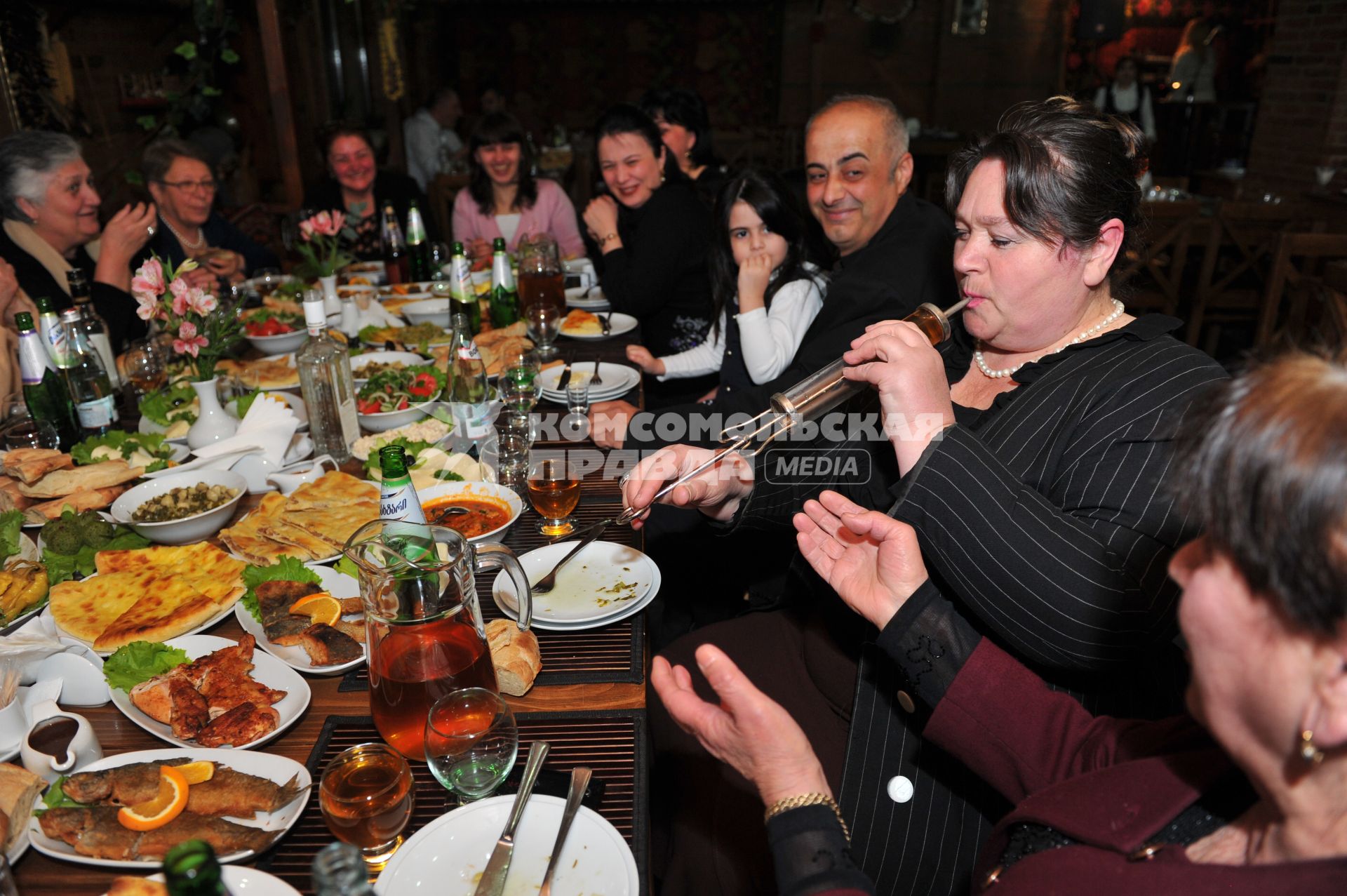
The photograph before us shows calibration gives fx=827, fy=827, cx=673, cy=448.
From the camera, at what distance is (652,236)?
3227 millimetres

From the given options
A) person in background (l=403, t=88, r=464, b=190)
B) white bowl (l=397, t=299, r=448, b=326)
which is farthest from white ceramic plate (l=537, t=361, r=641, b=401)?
person in background (l=403, t=88, r=464, b=190)

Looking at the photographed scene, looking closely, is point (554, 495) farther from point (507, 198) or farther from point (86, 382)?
point (507, 198)

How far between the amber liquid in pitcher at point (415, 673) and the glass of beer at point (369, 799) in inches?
2.4

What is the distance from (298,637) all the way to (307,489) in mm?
473

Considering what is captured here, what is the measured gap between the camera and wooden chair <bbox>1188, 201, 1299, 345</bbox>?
15.2 feet

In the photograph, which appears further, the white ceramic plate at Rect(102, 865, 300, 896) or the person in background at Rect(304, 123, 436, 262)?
the person in background at Rect(304, 123, 436, 262)

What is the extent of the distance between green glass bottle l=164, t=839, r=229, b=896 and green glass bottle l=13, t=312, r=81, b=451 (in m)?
1.74

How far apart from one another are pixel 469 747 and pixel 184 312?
1.54 meters

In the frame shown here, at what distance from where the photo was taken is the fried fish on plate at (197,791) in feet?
2.95

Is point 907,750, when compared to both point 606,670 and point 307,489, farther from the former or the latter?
point 307,489

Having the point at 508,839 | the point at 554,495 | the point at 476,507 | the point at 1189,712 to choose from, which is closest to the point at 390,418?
the point at 476,507

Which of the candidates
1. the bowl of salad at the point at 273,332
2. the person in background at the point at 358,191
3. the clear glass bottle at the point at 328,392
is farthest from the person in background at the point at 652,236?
the clear glass bottle at the point at 328,392

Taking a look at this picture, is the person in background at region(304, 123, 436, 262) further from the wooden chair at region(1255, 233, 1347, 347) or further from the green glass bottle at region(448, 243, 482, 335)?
the wooden chair at region(1255, 233, 1347, 347)

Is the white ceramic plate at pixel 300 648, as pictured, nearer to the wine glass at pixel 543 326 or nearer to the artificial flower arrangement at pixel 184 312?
the artificial flower arrangement at pixel 184 312
